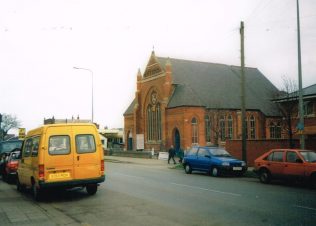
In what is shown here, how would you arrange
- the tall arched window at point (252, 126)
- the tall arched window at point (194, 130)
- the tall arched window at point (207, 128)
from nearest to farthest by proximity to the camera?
1. the tall arched window at point (194, 130)
2. the tall arched window at point (207, 128)
3. the tall arched window at point (252, 126)

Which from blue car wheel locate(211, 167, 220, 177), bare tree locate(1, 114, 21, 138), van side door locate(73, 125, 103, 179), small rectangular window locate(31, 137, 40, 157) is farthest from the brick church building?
bare tree locate(1, 114, 21, 138)

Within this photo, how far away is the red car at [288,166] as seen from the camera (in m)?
15.9

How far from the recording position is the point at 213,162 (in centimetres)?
2197

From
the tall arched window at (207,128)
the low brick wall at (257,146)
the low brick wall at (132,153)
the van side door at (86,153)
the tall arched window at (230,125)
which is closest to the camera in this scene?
the van side door at (86,153)

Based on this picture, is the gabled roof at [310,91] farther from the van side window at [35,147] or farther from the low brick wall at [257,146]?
the van side window at [35,147]

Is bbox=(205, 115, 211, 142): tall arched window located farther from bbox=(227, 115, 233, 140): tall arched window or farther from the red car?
the red car

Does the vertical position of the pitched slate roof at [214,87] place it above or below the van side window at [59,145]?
above

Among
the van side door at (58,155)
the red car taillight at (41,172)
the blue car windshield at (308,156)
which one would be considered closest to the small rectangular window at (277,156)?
the blue car windshield at (308,156)

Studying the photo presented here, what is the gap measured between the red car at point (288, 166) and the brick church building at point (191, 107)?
28.5m

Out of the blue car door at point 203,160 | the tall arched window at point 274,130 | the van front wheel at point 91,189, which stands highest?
the tall arched window at point 274,130

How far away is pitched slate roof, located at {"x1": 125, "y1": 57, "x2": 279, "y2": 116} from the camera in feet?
167

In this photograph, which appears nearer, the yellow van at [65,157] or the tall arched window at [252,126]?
the yellow van at [65,157]

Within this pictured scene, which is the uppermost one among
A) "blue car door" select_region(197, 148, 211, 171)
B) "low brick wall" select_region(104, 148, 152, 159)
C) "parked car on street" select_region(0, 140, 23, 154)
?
"parked car on street" select_region(0, 140, 23, 154)

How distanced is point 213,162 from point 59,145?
1110 centimetres
